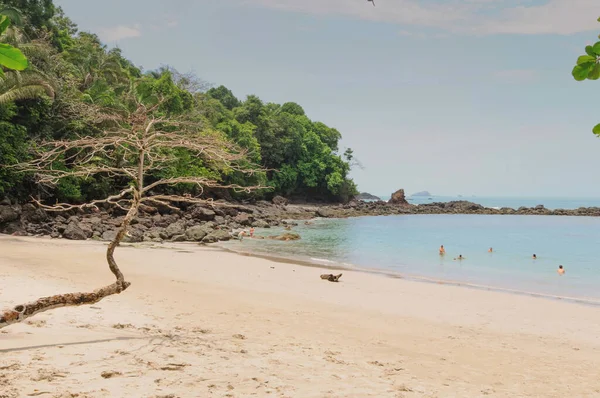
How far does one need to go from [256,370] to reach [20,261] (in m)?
11.5

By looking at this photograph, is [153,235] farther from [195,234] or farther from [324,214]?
[324,214]

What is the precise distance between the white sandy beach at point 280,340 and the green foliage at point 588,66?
14.0ft

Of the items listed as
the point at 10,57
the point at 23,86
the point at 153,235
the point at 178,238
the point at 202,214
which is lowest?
the point at 178,238

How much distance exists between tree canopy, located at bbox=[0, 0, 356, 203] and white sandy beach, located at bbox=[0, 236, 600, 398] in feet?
9.53

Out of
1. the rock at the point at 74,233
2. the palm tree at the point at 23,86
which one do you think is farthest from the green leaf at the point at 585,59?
the palm tree at the point at 23,86

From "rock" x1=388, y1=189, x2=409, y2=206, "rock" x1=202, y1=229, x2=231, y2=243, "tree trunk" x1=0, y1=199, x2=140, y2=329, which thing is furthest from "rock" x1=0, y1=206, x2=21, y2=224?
"rock" x1=388, y1=189, x2=409, y2=206

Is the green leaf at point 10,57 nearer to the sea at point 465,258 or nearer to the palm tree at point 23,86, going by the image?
the sea at point 465,258

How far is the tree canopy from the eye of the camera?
23.9m

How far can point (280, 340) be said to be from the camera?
7.62 meters

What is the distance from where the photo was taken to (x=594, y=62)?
1.91 metres

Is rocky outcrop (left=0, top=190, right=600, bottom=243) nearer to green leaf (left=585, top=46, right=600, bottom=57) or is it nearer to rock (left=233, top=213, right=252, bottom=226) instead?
rock (left=233, top=213, right=252, bottom=226)

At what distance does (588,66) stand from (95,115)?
22.0 metres

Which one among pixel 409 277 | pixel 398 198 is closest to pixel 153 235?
pixel 409 277

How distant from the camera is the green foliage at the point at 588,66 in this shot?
187 centimetres
